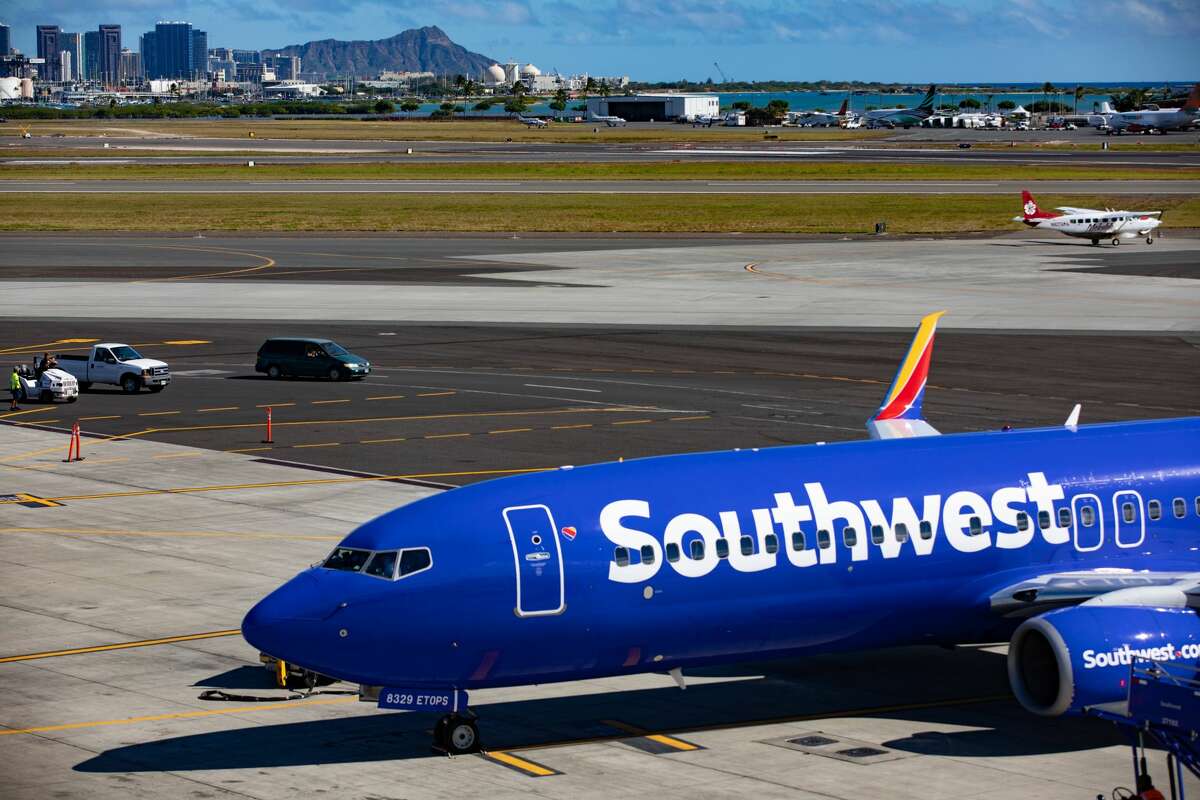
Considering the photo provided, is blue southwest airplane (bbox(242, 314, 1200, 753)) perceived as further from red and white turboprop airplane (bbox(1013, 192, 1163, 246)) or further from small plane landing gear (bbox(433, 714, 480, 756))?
→ red and white turboprop airplane (bbox(1013, 192, 1163, 246))

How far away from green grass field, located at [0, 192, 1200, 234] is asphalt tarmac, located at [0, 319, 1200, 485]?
54553mm

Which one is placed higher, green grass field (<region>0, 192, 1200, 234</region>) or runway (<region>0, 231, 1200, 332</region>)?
green grass field (<region>0, 192, 1200, 234</region>)

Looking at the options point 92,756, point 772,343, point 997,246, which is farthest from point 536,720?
point 997,246

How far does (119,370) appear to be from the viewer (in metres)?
69.8

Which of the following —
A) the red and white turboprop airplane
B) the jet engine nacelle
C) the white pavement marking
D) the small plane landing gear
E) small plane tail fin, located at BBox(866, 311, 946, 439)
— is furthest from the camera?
the red and white turboprop airplane

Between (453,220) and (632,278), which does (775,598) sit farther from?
(453,220)

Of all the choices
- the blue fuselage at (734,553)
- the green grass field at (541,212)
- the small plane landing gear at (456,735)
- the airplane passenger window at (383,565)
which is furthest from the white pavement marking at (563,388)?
the green grass field at (541,212)

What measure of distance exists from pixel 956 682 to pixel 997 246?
97122 mm

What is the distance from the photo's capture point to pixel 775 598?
2727cm

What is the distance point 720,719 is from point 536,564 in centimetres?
578

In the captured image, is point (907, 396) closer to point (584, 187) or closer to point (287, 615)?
point (287, 615)

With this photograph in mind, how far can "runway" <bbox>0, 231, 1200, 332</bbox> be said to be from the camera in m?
91.5

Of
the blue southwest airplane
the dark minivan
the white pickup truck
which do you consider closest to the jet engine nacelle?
the blue southwest airplane

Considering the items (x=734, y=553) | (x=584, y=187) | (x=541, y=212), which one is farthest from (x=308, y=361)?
(x=584, y=187)
